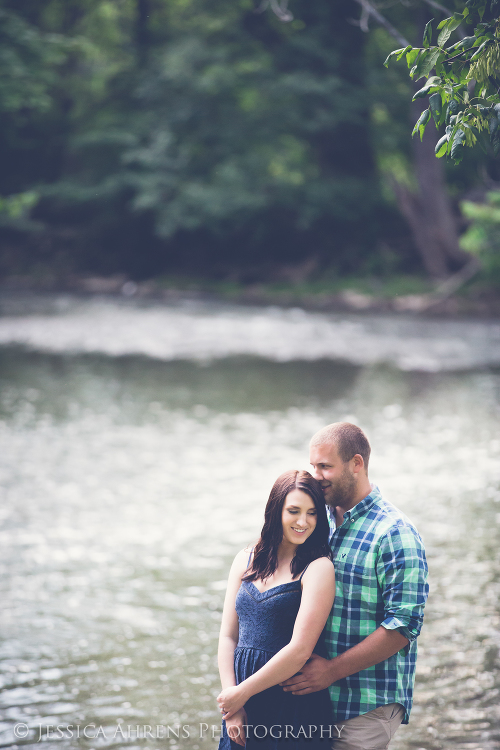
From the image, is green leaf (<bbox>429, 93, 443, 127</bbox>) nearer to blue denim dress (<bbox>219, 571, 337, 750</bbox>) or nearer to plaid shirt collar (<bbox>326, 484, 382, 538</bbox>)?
plaid shirt collar (<bbox>326, 484, 382, 538</bbox>)

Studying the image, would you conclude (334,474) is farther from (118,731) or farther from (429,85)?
(118,731)

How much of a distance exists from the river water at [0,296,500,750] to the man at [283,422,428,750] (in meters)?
1.61

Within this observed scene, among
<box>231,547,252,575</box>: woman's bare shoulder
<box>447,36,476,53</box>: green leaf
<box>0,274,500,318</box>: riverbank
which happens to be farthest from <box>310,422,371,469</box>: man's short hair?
<box>0,274,500,318</box>: riverbank

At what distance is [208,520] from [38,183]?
1202 inches

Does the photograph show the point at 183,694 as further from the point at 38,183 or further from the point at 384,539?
the point at 38,183

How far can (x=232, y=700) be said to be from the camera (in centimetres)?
251

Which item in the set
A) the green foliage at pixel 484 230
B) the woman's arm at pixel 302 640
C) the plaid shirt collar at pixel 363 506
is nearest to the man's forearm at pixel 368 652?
the woman's arm at pixel 302 640

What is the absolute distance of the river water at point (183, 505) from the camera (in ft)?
14.9

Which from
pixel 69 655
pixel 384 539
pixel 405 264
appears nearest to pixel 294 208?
pixel 405 264

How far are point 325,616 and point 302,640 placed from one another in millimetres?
101

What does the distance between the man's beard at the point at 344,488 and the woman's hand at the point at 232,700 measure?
67cm

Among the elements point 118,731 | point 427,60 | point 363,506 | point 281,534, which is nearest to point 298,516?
point 281,534

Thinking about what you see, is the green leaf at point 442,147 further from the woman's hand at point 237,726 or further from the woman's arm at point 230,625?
the woman's hand at point 237,726

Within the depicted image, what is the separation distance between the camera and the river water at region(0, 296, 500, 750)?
4.54 meters
